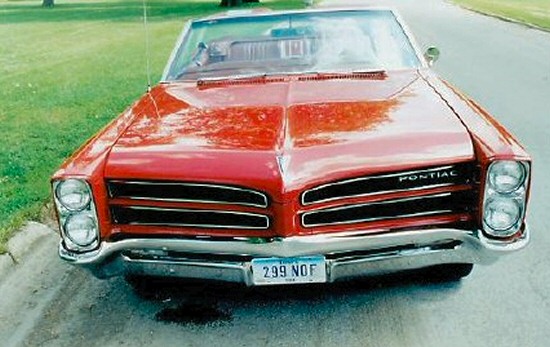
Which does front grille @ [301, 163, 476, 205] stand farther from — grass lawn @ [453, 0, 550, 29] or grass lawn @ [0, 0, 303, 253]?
grass lawn @ [453, 0, 550, 29]

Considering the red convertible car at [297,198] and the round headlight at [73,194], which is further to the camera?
the round headlight at [73,194]

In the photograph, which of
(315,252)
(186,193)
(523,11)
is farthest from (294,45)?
(523,11)

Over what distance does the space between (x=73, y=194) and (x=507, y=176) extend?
2.06 meters

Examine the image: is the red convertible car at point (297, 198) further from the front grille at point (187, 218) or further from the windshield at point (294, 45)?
the windshield at point (294, 45)

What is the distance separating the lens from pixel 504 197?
351 centimetres

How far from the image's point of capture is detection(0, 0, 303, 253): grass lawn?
6422 mm

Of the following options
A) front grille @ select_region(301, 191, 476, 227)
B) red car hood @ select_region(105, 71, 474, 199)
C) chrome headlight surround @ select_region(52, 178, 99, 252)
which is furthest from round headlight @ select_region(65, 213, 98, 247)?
front grille @ select_region(301, 191, 476, 227)

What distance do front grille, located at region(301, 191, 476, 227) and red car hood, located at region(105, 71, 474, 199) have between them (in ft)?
0.61

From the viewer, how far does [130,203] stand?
11.8 ft

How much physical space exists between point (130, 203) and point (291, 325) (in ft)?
3.38

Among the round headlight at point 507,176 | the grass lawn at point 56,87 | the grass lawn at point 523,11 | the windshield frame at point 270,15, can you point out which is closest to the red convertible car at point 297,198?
the round headlight at point 507,176

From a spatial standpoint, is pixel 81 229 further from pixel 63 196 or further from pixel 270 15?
pixel 270 15

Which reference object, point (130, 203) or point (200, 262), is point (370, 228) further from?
point (130, 203)

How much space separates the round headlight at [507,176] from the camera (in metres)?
3.46
